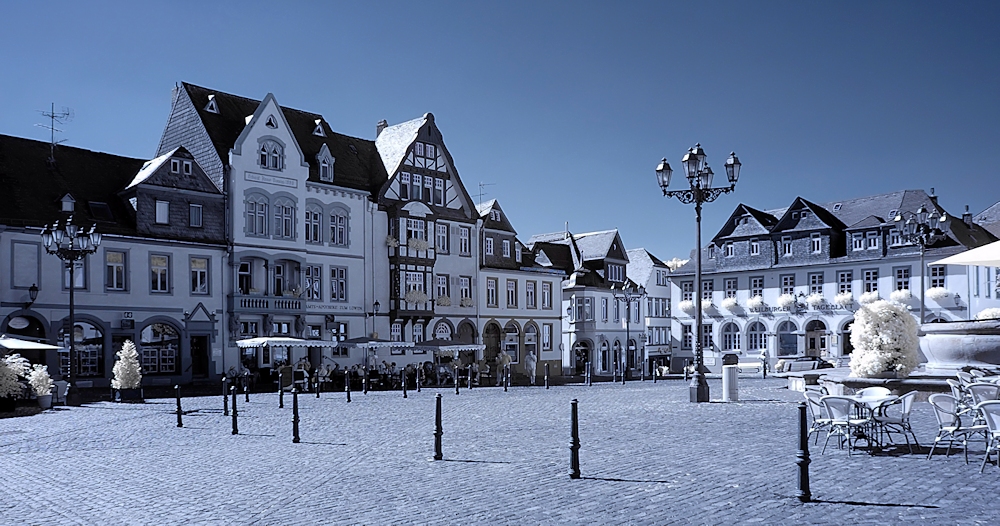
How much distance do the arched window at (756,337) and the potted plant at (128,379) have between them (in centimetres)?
4434

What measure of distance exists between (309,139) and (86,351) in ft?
53.4

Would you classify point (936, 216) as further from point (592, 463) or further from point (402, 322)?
point (402, 322)

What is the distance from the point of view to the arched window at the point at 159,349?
1564 inches

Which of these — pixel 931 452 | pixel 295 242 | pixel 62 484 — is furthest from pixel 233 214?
pixel 931 452

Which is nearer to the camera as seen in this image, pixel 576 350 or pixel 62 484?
pixel 62 484

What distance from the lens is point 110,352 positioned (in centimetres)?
3834

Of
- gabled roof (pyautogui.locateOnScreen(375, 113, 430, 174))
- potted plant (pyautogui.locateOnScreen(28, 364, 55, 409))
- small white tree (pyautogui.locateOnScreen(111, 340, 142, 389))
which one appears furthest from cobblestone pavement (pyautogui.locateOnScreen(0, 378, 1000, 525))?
gabled roof (pyautogui.locateOnScreen(375, 113, 430, 174))

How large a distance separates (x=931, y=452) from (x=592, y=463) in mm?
A: 4265

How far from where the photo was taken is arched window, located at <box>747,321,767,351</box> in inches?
2514

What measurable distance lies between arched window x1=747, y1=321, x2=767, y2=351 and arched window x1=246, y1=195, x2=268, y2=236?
35000mm

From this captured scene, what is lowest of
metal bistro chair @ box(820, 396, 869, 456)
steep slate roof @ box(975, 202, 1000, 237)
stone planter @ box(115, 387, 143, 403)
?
stone planter @ box(115, 387, 143, 403)

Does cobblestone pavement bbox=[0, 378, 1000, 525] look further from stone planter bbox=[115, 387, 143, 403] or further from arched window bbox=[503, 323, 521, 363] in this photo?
arched window bbox=[503, 323, 521, 363]

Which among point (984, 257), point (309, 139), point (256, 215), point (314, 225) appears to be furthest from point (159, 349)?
point (984, 257)

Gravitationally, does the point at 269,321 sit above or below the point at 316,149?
below
